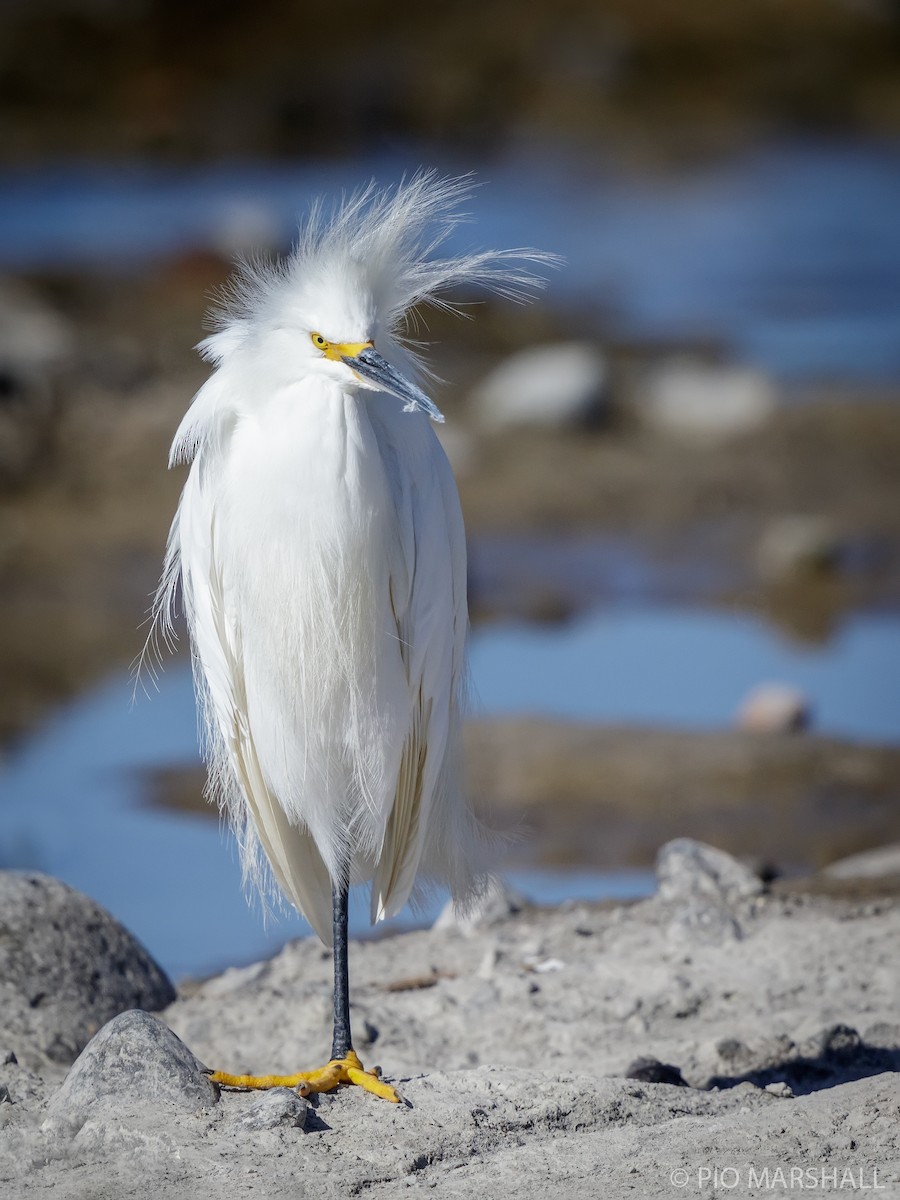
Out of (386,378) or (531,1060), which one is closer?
(386,378)

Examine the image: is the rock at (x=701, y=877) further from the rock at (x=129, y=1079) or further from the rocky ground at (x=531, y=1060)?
the rock at (x=129, y=1079)

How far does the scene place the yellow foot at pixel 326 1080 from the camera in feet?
10.6

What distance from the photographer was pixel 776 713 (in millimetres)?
7055

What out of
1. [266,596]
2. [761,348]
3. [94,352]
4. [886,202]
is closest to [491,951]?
[266,596]

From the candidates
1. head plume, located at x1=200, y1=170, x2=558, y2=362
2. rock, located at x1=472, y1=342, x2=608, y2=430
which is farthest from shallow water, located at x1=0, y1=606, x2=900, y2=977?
rock, located at x1=472, y1=342, x2=608, y2=430

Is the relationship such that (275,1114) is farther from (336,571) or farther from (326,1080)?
(336,571)

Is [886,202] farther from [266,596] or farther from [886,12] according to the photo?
[266,596]

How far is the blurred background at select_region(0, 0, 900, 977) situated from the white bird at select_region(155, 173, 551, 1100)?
647 mm

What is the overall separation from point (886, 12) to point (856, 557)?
16.6 meters

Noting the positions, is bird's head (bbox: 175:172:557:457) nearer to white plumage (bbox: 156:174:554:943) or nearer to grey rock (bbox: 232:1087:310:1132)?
white plumage (bbox: 156:174:554:943)

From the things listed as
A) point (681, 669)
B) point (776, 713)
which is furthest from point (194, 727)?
point (776, 713)

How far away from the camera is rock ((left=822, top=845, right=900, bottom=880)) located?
17.1 feet

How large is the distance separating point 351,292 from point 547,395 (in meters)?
8.94

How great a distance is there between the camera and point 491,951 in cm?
457
